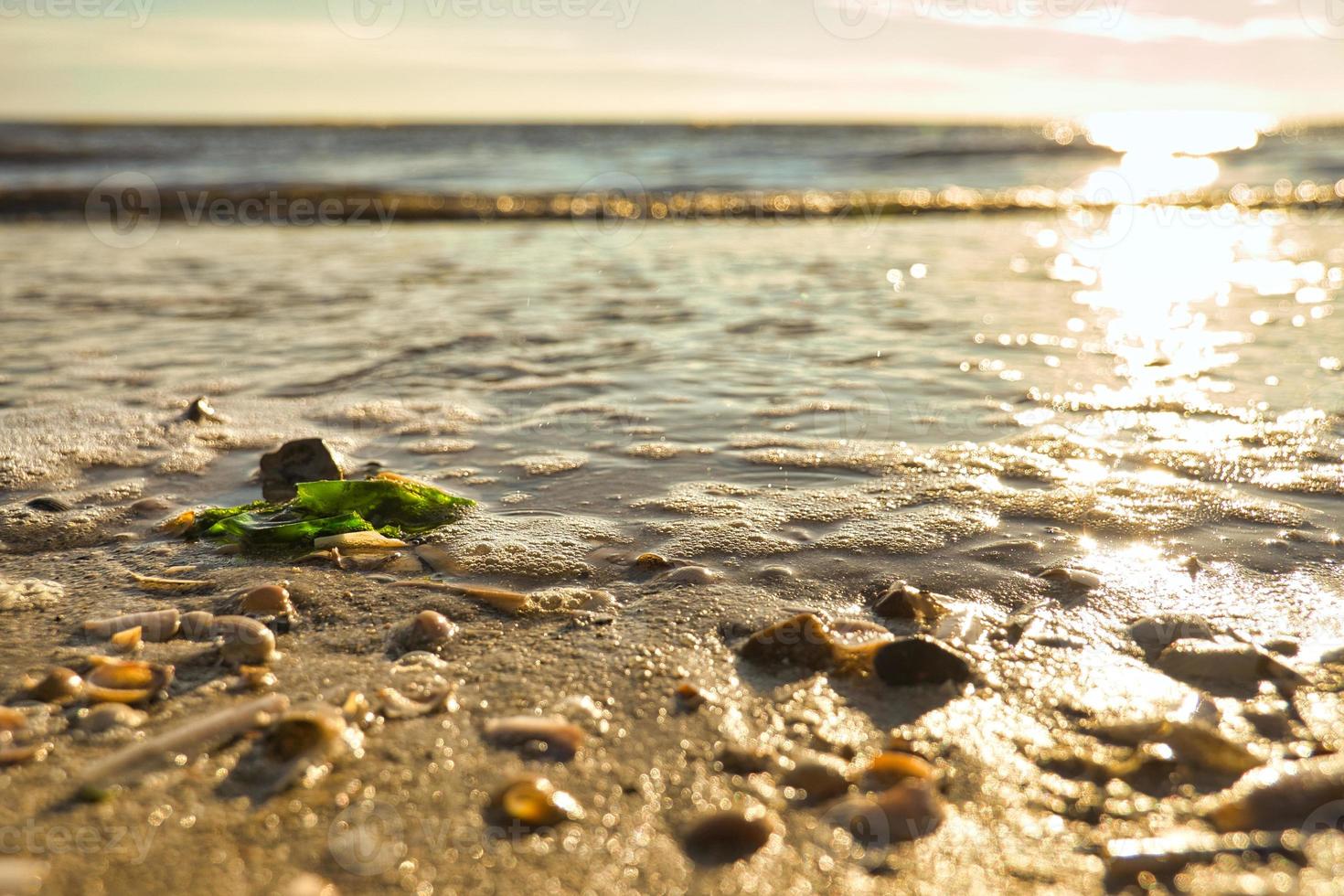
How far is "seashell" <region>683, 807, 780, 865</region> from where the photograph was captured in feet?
5.11

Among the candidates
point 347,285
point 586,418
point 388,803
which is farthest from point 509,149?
point 388,803

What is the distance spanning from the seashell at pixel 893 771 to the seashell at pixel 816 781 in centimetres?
5

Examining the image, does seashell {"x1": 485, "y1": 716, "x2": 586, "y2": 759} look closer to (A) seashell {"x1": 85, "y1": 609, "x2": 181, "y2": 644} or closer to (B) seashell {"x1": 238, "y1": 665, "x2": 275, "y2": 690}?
(B) seashell {"x1": 238, "y1": 665, "x2": 275, "y2": 690}

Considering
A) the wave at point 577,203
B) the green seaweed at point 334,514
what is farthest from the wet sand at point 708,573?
the wave at point 577,203

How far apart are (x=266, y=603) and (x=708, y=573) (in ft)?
3.53

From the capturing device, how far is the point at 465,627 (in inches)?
92.0

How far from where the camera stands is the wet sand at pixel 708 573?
1585 millimetres

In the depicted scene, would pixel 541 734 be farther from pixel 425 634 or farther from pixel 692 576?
pixel 692 576

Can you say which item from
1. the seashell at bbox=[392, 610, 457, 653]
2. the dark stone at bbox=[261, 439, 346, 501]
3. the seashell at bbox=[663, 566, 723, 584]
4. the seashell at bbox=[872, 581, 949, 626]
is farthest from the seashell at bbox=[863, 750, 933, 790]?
the dark stone at bbox=[261, 439, 346, 501]

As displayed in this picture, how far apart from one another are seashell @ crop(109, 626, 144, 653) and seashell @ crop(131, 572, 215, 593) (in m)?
0.33

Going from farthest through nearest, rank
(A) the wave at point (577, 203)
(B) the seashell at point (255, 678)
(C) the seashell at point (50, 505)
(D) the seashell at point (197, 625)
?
1. (A) the wave at point (577, 203)
2. (C) the seashell at point (50, 505)
3. (D) the seashell at point (197, 625)
4. (B) the seashell at point (255, 678)

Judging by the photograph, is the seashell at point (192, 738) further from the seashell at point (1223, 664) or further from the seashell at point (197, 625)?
the seashell at point (1223, 664)

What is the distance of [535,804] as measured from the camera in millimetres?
1641

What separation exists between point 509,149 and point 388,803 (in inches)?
1437
